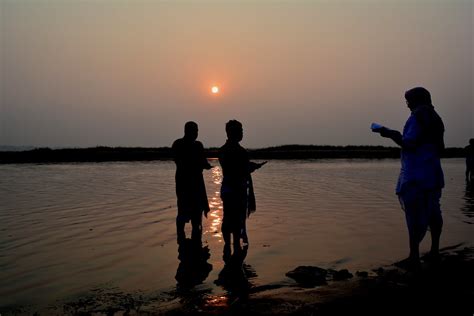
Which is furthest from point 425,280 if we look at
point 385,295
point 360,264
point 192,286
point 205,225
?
point 205,225

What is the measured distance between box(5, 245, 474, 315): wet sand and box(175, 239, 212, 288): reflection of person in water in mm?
410

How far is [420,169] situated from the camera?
21.4 ft

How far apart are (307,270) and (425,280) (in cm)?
142

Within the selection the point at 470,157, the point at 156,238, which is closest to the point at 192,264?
the point at 156,238

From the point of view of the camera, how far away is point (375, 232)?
9.56 m

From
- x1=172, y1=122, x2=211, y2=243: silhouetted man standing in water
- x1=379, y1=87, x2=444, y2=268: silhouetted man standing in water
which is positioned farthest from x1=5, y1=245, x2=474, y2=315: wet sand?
x1=172, y1=122, x2=211, y2=243: silhouetted man standing in water

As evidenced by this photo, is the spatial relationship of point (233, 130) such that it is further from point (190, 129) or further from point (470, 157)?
point (470, 157)

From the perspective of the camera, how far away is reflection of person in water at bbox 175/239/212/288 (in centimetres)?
641

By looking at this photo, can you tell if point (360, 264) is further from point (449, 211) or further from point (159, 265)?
point (449, 211)

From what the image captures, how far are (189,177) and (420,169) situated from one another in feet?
13.5

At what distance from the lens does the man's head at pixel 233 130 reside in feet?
23.9

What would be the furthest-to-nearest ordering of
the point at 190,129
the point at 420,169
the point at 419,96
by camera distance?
the point at 190,129, the point at 419,96, the point at 420,169

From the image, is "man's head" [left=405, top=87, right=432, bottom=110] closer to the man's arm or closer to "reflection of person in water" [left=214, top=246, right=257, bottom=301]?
the man's arm

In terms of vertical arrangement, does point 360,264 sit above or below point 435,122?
below
